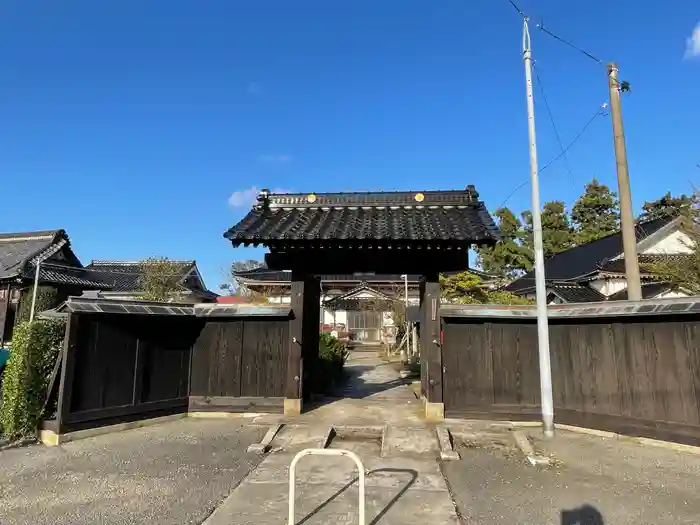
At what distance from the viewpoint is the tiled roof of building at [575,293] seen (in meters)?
21.0

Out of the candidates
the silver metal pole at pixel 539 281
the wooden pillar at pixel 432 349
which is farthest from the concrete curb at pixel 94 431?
the silver metal pole at pixel 539 281

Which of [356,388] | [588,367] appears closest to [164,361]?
[356,388]

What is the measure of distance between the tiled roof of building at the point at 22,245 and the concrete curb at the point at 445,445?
79.4 ft

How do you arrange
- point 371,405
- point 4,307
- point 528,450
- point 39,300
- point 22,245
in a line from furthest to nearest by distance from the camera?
point 22,245 < point 4,307 < point 39,300 < point 371,405 < point 528,450

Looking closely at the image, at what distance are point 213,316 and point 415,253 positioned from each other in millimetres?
4499

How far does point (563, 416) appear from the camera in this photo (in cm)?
802

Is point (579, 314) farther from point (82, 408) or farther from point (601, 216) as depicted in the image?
point (601, 216)

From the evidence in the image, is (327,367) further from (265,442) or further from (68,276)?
(68,276)

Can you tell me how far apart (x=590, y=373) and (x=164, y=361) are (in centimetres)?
815

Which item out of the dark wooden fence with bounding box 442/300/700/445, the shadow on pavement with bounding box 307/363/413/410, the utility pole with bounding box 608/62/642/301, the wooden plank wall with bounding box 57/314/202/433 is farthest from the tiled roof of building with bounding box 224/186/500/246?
the utility pole with bounding box 608/62/642/301

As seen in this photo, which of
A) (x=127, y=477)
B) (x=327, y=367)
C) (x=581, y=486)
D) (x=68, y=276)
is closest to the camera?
(x=581, y=486)

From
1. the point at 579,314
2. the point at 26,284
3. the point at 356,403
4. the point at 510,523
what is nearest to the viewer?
the point at 510,523

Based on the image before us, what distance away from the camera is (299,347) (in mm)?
8633

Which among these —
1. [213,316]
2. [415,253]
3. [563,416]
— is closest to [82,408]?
[213,316]
